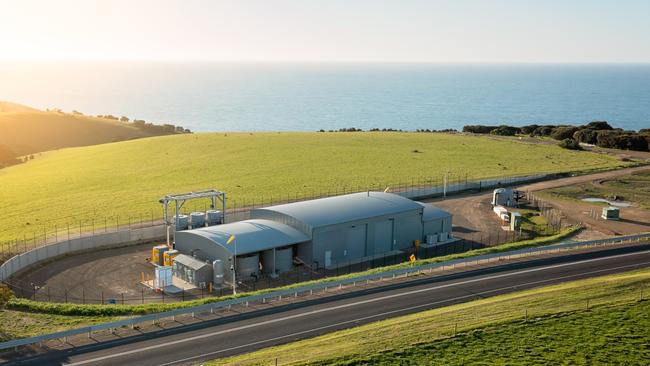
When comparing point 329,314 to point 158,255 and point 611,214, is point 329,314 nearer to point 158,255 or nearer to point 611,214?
point 158,255

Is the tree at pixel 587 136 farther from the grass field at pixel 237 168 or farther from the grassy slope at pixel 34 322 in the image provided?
the grassy slope at pixel 34 322

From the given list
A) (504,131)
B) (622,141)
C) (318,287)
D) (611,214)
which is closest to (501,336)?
(318,287)

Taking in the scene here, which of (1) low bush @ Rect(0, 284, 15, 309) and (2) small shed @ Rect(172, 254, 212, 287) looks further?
(2) small shed @ Rect(172, 254, 212, 287)

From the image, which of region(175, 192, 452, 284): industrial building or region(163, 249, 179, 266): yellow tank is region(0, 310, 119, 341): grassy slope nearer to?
region(175, 192, 452, 284): industrial building

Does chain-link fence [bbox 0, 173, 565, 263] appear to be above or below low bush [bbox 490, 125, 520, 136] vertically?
below

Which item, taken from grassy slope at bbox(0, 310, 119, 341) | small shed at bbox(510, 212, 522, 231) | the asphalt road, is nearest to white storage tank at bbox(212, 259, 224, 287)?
the asphalt road

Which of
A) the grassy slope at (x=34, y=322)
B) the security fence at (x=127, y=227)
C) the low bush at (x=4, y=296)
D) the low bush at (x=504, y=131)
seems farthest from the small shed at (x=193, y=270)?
the low bush at (x=504, y=131)
